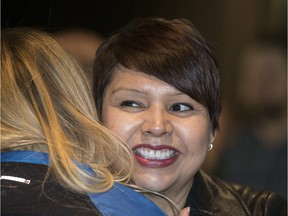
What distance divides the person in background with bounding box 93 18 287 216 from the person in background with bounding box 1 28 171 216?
0.26m

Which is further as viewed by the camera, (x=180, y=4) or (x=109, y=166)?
(x=180, y=4)

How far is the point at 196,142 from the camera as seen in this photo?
5.95 ft

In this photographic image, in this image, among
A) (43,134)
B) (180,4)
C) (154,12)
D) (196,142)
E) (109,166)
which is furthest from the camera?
(180,4)

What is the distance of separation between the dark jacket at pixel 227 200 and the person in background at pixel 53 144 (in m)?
0.51

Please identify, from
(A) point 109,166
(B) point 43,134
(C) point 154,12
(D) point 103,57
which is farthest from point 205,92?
(C) point 154,12

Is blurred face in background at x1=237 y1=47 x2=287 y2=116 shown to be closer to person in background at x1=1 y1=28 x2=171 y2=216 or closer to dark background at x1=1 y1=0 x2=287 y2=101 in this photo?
dark background at x1=1 y1=0 x2=287 y2=101

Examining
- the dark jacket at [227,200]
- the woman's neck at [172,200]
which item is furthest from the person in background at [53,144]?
the dark jacket at [227,200]

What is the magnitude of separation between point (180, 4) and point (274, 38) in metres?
0.45

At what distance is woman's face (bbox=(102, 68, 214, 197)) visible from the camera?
1759 millimetres

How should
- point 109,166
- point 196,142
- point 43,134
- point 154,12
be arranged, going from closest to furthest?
point 43,134 → point 109,166 → point 196,142 → point 154,12

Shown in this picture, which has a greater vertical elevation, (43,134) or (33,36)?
(33,36)

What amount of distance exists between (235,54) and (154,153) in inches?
61.2

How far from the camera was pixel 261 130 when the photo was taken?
275 cm

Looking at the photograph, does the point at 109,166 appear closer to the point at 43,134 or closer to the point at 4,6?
the point at 43,134
